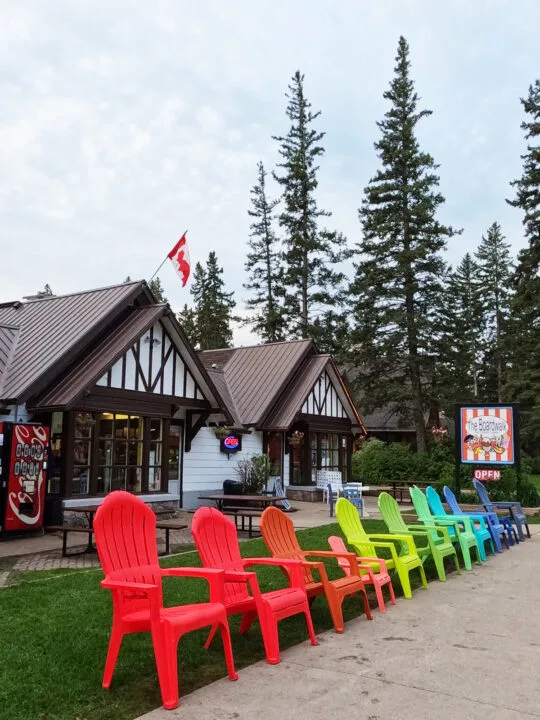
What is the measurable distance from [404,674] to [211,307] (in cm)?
4625

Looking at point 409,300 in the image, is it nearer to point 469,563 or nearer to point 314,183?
point 314,183

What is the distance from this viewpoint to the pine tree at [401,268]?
3045 centimetres

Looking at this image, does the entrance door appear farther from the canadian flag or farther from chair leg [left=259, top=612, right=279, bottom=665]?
chair leg [left=259, top=612, right=279, bottom=665]

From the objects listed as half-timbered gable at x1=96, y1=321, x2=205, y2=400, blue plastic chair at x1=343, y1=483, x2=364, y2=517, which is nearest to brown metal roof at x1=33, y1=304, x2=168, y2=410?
half-timbered gable at x1=96, y1=321, x2=205, y2=400

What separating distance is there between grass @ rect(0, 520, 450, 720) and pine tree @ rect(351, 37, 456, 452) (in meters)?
24.0

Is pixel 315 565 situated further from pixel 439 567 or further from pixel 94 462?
pixel 94 462

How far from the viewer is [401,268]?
30.3 m

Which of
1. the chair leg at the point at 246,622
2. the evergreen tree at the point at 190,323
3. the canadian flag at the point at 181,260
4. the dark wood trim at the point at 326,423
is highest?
the evergreen tree at the point at 190,323

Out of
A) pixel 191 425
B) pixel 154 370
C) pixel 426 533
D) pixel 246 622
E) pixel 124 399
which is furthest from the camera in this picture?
pixel 191 425

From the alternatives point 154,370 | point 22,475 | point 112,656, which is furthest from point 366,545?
point 154,370

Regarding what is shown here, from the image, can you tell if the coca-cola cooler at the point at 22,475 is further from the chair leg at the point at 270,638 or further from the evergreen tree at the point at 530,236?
the evergreen tree at the point at 530,236

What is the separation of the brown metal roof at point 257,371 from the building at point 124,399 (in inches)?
2.8

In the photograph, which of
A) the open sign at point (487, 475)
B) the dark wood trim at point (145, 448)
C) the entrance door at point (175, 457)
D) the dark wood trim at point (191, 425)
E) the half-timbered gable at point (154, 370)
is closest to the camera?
the half-timbered gable at point (154, 370)

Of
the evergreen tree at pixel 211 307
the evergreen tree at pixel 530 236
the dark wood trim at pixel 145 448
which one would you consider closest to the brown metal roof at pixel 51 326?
the dark wood trim at pixel 145 448
